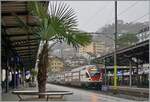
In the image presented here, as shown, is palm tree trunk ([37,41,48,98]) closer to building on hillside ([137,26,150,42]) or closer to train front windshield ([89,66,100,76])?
train front windshield ([89,66,100,76])

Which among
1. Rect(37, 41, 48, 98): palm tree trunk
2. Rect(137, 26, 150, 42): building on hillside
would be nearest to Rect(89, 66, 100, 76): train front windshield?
Rect(137, 26, 150, 42): building on hillside

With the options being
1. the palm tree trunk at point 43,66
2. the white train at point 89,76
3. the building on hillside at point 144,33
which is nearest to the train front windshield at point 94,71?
the white train at point 89,76

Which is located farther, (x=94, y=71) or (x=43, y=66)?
(x=94, y=71)

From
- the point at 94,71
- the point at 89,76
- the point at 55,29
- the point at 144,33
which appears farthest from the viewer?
the point at 144,33

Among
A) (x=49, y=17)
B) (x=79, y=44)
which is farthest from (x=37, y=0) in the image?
(x=79, y=44)

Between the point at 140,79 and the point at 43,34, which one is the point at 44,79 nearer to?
the point at 43,34

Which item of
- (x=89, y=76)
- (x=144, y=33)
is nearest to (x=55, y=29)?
(x=89, y=76)

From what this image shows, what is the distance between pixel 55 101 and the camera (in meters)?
16.0

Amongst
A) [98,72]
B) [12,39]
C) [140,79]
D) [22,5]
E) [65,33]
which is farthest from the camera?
[140,79]

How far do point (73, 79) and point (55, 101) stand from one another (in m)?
49.9

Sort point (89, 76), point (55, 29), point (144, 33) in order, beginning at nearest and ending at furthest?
point (55, 29)
point (89, 76)
point (144, 33)

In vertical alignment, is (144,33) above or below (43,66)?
above

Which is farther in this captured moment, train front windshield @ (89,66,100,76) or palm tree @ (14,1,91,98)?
train front windshield @ (89,66,100,76)

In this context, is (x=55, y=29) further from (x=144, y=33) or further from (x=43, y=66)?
(x=144, y=33)
